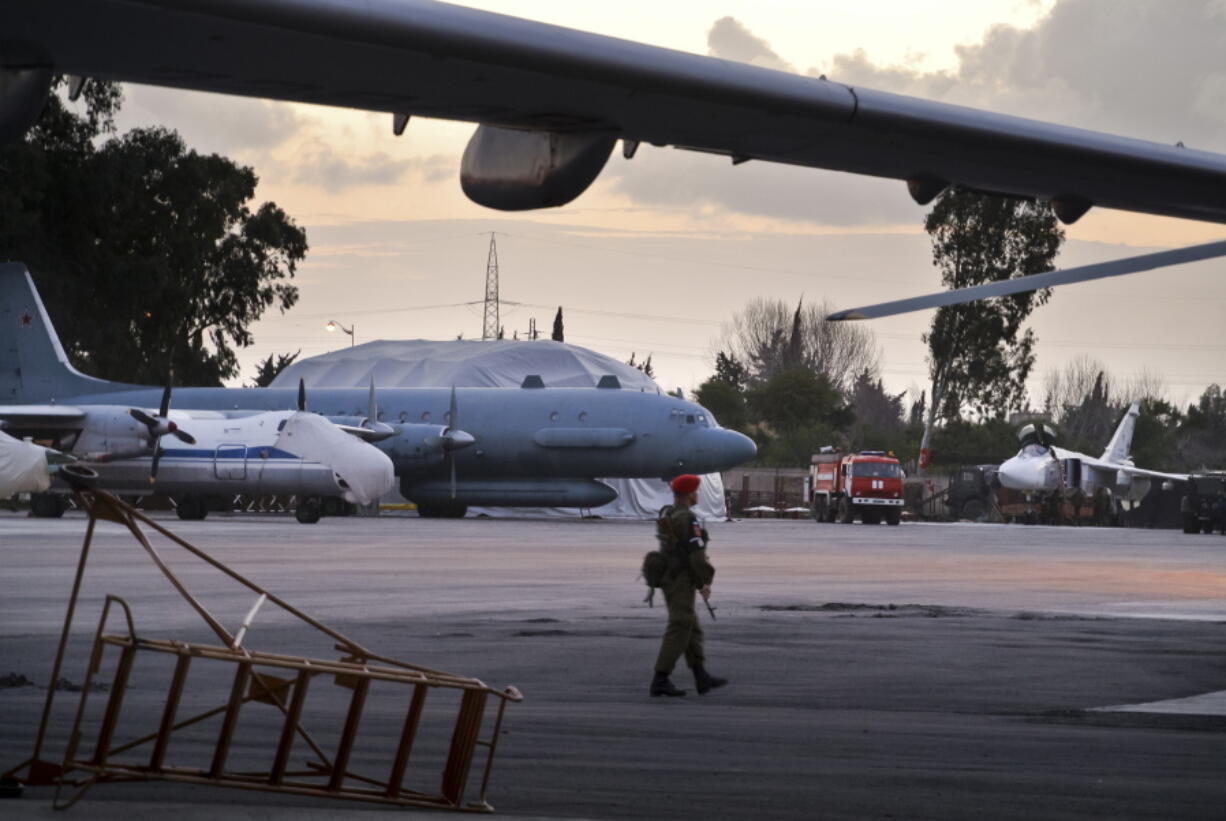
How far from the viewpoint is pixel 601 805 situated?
7.67 meters

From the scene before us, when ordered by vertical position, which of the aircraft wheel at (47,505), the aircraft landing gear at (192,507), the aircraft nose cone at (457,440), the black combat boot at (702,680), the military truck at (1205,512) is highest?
the military truck at (1205,512)

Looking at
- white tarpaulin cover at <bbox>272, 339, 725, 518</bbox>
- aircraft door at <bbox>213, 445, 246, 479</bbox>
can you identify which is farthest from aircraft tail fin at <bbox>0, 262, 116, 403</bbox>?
white tarpaulin cover at <bbox>272, 339, 725, 518</bbox>

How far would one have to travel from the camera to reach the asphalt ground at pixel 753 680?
8039mm

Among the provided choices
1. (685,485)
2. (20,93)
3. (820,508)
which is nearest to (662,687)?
(685,485)

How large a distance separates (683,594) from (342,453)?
3429cm

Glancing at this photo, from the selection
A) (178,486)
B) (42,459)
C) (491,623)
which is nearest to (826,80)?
(491,623)

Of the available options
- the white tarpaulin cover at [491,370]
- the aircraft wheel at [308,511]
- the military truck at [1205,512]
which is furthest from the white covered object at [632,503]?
the aircraft wheel at [308,511]

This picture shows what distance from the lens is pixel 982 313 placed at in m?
78.3

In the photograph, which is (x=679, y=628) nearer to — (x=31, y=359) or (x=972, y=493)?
(x=31, y=359)

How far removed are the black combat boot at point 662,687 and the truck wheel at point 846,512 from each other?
162 ft

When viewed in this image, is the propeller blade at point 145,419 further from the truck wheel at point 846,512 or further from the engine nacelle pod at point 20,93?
the engine nacelle pod at point 20,93

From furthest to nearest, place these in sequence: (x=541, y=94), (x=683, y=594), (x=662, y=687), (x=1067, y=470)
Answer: (x=1067, y=470), (x=683, y=594), (x=662, y=687), (x=541, y=94)

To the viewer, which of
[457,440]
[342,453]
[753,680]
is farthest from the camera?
[457,440]

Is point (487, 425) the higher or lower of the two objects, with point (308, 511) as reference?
higher
